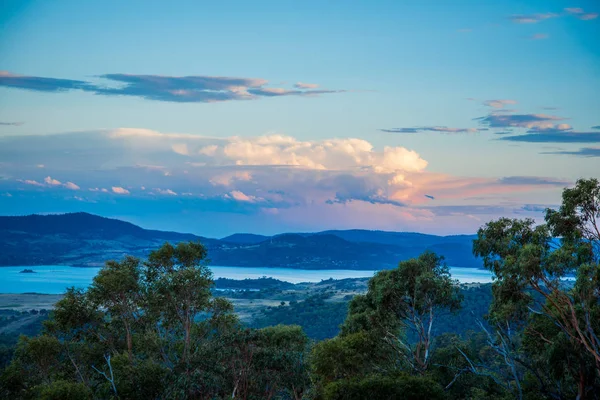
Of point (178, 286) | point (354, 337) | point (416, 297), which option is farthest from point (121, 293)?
point (416, 297)

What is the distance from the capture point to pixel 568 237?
57.7 feet

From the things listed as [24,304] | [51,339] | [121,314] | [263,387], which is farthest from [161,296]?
[24,304]

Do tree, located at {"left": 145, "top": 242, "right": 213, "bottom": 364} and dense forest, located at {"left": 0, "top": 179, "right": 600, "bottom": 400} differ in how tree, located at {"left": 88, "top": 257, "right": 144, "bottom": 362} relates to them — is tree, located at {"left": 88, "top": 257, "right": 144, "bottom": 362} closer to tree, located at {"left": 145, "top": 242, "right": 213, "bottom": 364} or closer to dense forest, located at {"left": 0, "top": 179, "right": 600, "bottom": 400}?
dense forest, located at {"left": 0, "top": 179, "right": 600, "bottom": 400}

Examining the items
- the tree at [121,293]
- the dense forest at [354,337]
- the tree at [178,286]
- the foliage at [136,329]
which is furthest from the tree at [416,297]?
the tree at [121,293]

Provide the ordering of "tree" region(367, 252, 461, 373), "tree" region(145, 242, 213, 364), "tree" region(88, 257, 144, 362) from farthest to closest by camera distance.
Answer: "tree" region(88, 257, 144, 362)
"tree" region(145, 242, 213, 364)
"tree" region(367, 252, 461, 373)

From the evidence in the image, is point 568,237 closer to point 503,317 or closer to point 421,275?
point 503,317

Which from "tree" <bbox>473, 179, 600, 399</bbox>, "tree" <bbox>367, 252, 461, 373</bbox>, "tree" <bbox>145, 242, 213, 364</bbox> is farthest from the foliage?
"tree" <bbox>473, 179, 600, 399</bbox>

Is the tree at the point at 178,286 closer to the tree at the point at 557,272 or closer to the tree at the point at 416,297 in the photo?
the tree at the point at 416,297

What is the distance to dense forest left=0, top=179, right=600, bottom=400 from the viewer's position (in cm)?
1753

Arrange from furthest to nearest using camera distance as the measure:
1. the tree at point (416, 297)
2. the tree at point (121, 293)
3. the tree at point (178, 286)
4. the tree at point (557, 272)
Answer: the tree at point (121, 293), the tree at point (178, 286), the tree at point (416, 297), the tree at point (557, 272)

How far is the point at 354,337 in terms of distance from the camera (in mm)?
25953

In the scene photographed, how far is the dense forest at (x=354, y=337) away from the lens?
17531 mm

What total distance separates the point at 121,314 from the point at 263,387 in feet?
30.7

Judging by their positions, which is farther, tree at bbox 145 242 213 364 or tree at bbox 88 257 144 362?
tree at bbox 88 257 144 362
